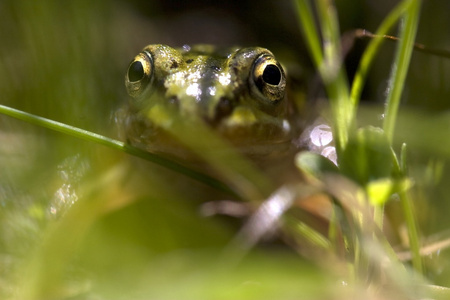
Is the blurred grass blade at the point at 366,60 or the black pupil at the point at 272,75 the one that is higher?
the black pupil at the point at 272,75

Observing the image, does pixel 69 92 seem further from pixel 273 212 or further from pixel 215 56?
pixel 273 212

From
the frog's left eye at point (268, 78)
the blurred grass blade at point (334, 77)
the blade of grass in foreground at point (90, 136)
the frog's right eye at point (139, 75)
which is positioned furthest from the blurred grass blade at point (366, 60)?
the frog's right eye at point (139, 75)

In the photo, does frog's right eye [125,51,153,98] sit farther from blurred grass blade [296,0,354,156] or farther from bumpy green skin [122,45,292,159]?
blurred grass blade [296,0,354,156]

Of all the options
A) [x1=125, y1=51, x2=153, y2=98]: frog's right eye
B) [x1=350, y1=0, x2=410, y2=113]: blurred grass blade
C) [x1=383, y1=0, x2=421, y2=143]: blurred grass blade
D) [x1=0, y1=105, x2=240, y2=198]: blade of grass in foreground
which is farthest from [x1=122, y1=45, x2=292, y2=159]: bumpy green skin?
[x1=383, y1=0, x2=421, y2=143]: blurred grass blade

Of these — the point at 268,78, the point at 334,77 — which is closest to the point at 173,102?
the point at 268,78

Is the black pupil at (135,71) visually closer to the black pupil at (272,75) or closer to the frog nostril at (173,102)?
the frog nostril at (173,102)

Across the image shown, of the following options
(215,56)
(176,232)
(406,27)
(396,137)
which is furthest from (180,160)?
(406,27)

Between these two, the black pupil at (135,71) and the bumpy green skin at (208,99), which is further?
the black pupil at (135,71)

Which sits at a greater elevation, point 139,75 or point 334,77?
point 139,75

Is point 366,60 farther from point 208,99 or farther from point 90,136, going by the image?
point 90,136
